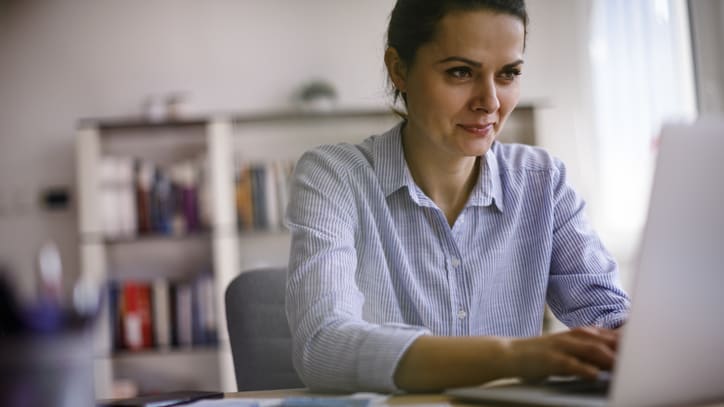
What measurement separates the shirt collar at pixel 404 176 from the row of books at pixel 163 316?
2.28 metres

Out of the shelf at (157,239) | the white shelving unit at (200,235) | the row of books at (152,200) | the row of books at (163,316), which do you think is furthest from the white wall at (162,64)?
the row of books at (163,316)

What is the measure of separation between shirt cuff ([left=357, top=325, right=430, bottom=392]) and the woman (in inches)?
10.6

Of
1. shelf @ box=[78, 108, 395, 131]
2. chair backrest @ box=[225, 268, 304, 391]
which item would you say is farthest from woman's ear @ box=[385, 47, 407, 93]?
shelf @ box=[78, 108, 395, 131]

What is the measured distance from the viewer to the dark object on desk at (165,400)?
88 cm

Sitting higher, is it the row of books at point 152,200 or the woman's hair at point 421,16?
the woman's hair at point 421,16

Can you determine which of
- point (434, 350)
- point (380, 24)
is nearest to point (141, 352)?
point (380, 24)

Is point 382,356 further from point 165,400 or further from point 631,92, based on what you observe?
point 631,92

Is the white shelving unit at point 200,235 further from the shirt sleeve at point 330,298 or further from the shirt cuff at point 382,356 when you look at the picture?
the shirt cuff at point 382,356

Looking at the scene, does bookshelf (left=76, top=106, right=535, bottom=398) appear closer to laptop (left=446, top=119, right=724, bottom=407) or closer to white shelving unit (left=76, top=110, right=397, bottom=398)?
white shelving unit (left=76, top=110, right=397, bottom=398)

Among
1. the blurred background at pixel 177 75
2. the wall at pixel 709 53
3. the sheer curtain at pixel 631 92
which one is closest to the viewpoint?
the wall at pixel 709 53

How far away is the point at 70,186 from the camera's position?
3928 mm

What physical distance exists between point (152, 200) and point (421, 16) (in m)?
2.45

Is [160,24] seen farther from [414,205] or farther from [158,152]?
[414,205]

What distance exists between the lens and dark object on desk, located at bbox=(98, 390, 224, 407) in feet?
2.88
